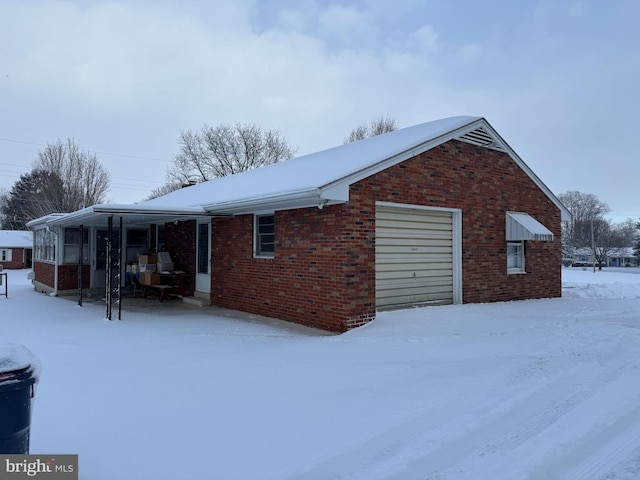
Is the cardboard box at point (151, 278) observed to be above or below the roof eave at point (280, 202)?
below

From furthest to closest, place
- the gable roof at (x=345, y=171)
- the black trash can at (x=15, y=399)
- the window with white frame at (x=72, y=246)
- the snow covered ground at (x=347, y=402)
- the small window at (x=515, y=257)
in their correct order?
the window with white frame at (x=72, y=246) < the small window at (x=515, y=257) < the gable roof at (x=345, y=171) < the snow covered ground at (x=347, y=402) < the black trash can at (x=15, y=399)

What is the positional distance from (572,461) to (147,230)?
15.4m

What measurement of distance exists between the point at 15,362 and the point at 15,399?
22 cm

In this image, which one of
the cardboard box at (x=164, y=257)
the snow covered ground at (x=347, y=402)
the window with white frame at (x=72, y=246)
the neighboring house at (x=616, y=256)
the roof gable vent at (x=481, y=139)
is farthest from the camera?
the neighboring house at (x=616, y=256)

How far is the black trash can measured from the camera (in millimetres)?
2672

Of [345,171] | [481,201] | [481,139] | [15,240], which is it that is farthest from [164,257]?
[15,240]

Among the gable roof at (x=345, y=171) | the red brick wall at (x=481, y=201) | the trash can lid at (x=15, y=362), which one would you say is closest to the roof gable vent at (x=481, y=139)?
the gable roof at (x=345, y=171)

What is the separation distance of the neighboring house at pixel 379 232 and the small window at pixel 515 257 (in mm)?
28

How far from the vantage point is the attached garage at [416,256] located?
9.13 m

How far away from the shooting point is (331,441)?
3568 mm

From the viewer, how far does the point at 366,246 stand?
8.14 m

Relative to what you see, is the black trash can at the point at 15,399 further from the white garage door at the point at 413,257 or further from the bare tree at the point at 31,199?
the bare tree at the point at 31,199

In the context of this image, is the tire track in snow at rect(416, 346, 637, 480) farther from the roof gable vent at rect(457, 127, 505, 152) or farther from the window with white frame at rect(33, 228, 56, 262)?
the window with white frame at rect(33, 228, 56, 262)

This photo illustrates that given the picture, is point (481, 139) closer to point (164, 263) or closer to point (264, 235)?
point (264, 235)
